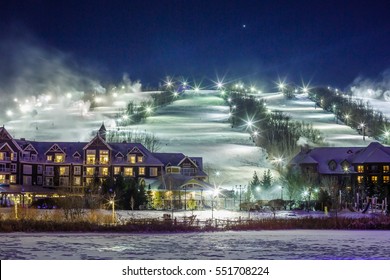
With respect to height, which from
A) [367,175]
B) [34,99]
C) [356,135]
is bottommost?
[367,175]

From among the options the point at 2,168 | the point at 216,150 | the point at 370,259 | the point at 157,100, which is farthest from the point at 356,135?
the point at 370,259

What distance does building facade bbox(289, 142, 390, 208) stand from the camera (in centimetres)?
6166

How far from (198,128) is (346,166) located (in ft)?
96.0

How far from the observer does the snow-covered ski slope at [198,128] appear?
7188cm

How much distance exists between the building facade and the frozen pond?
109 ft

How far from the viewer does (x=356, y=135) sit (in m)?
87.4

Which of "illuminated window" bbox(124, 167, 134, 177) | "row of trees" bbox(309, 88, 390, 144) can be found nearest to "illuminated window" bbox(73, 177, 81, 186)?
"illuminated window" bbox(124, 167, 134, 177)

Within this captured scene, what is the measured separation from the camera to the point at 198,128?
89.9m

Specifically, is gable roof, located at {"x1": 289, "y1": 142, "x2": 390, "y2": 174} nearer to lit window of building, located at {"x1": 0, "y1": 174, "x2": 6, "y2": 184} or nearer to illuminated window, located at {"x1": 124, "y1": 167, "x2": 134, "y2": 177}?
illuminated window, located at {"x1": 124, "y1": 167, "x2": 134, "y2": 177}

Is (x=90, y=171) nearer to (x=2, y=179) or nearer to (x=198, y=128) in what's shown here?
(x=2, y=179)

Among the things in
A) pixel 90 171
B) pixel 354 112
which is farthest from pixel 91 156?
pixel 354 112

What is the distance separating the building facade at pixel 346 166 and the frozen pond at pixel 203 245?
33.1 m
